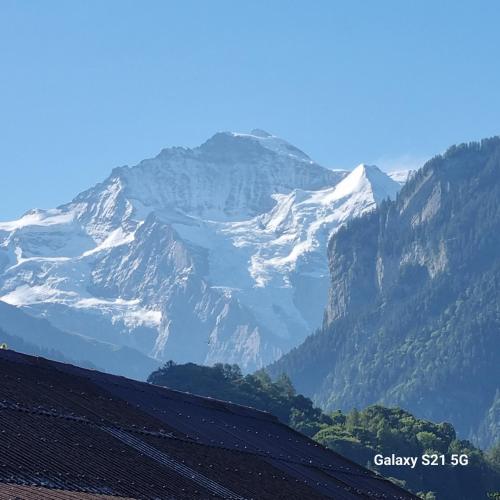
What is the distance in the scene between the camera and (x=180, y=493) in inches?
2255

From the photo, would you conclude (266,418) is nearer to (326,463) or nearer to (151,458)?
(326,463)

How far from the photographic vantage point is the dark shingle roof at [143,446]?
54.8 meters

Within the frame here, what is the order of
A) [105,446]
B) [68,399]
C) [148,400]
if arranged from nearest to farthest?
[105,446] < [68,399] < [148,400]

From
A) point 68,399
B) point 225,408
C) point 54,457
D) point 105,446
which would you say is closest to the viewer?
point 54,457

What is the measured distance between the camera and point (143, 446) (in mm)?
63875

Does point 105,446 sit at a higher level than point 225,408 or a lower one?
lower

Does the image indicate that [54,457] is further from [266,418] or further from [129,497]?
[266,418]

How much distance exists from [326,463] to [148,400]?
9.47 meters


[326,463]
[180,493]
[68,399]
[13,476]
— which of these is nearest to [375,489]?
[326,463]

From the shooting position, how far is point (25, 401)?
62750 mm

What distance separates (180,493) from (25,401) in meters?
8.45

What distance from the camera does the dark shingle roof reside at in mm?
54812

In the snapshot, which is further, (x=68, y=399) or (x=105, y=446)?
(x=68, y=399)

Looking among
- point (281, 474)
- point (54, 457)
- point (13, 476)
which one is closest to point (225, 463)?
point (281, 474)
